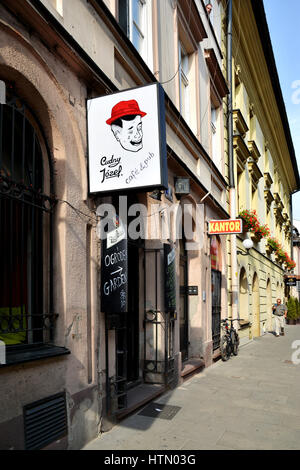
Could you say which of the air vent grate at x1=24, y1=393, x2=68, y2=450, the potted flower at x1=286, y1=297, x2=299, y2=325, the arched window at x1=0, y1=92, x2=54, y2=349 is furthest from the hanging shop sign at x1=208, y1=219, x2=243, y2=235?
the potted flower at x1=286, y1=297, x2=299, y2=325

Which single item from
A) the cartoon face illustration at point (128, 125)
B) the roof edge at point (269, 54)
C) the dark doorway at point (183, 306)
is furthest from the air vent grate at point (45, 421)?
the roof edge at point (269, 54)

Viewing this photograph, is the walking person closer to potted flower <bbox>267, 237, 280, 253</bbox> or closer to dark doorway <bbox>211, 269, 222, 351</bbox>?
potted flower <bbox>267, 237, 280, 253</bbox>

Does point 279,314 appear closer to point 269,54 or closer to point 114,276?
point 269,54

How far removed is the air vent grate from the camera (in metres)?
3.88

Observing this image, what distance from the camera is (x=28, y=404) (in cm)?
387

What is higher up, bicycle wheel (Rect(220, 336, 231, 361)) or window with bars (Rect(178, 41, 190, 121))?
window with bars (Rect(178, 41, 190, 121))

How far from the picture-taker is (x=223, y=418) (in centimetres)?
602

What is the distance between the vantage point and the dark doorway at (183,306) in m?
10.0

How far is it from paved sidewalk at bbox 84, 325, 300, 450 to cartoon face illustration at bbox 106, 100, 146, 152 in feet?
10.6

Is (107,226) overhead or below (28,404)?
overhead
